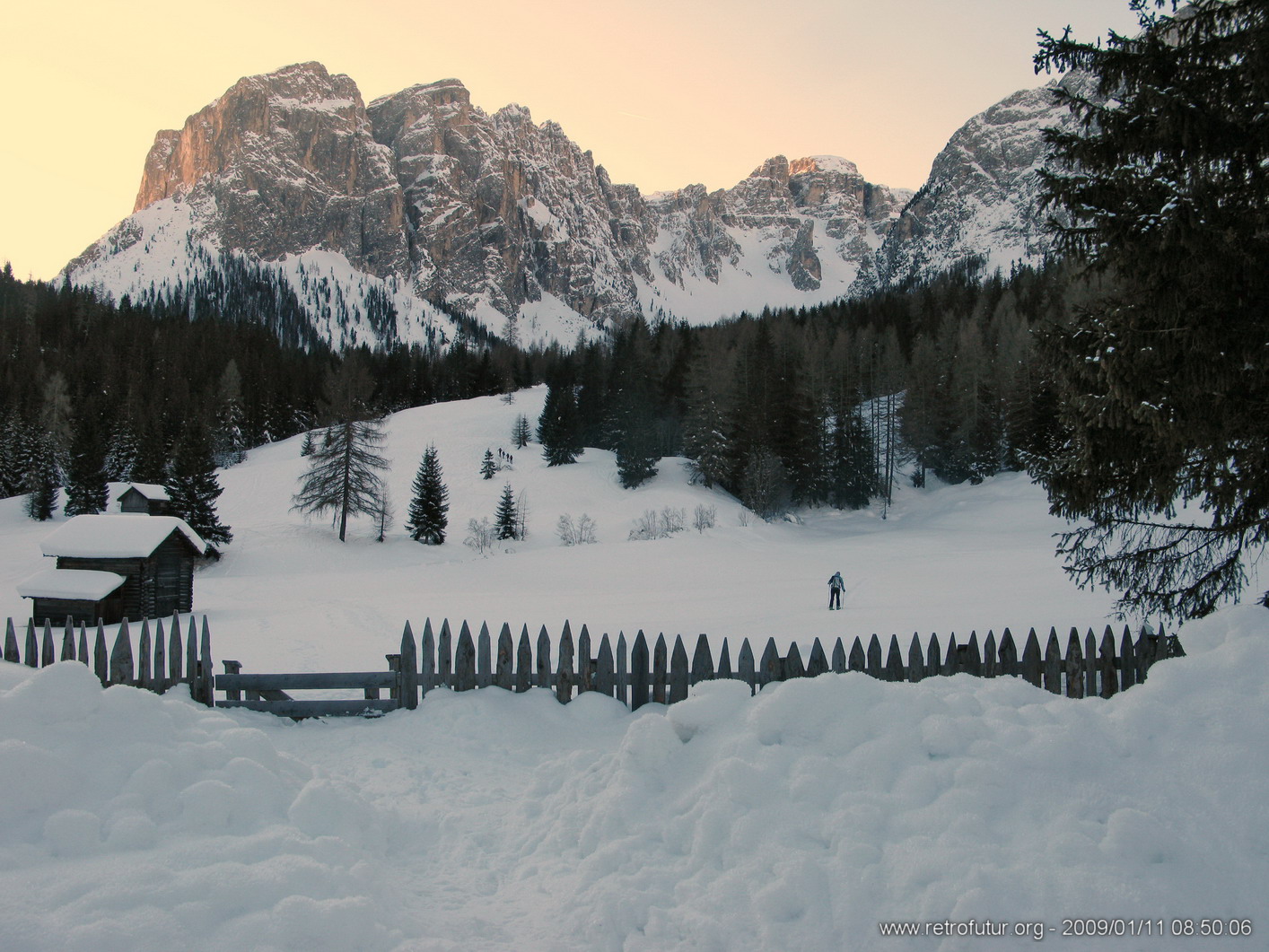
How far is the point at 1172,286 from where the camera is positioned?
6.05m

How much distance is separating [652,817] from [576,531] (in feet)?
114

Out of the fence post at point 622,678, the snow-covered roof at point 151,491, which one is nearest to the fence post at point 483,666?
the fence post at point 622,678

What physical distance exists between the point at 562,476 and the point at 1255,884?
157ft

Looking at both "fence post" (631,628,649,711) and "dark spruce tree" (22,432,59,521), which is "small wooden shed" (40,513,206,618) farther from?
"dark spruce tree" (22,432,59,521)

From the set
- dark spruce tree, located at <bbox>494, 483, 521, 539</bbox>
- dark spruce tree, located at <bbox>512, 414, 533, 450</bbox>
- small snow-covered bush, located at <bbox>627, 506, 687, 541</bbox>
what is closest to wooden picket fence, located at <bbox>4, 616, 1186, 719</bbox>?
small snow-covered bush, located at <bbox>627, 506, 687, 541</bbox>

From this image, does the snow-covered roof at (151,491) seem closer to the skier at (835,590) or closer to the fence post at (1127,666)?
the skier at (835,590)

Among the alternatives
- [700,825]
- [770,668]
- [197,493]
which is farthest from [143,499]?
[700,825]

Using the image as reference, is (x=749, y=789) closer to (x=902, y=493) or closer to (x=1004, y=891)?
(x=1004, y=891)

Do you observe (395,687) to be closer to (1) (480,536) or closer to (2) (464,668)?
(2) (464,668)

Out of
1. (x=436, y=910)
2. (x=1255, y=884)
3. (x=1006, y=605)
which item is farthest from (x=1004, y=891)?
(x=1006, y=605)

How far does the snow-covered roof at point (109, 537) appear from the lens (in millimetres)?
19422

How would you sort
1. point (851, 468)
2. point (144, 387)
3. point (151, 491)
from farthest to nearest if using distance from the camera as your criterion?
point (144, 387), point (851, 468), point (151, 491)

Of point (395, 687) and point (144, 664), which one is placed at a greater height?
point (144, 664)

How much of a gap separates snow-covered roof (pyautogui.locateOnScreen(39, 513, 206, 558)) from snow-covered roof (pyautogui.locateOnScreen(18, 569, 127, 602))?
62 centimetres
